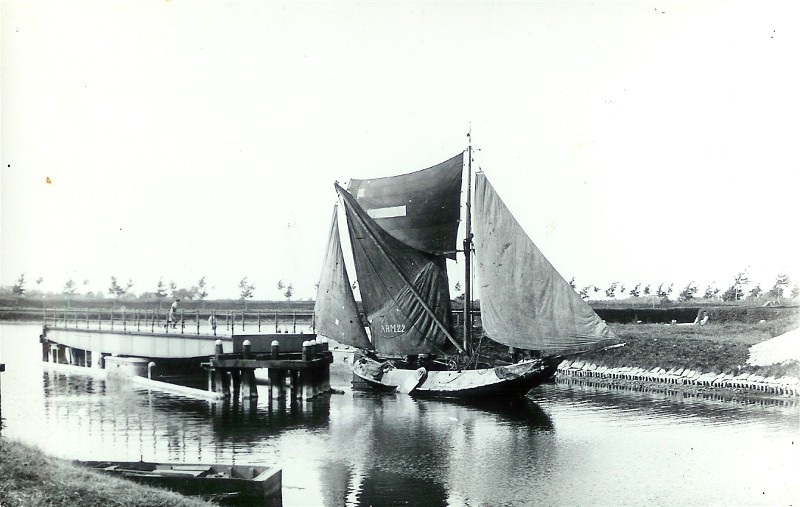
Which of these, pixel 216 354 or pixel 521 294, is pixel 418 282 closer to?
pixel 521 294

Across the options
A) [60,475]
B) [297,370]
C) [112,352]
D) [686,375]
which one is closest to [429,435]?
[297,370]

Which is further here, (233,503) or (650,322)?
(650,322)

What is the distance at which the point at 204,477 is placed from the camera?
1336 centimetres

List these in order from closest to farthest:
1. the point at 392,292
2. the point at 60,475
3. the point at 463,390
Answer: the point at 60,475, the point at 463,390, the point at 392,292

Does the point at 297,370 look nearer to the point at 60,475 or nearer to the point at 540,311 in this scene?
the point at 540,311

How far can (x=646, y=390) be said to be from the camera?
3042 centimetres

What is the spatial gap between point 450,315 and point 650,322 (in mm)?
17085

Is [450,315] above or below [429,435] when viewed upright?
above

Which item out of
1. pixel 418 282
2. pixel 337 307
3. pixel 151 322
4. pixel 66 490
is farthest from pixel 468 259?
pixel 66 490

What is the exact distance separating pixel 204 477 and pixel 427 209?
21188 millimetres

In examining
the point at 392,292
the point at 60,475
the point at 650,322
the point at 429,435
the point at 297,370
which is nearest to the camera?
the point at 60,475

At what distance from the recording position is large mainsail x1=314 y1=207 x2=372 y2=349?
3322cm

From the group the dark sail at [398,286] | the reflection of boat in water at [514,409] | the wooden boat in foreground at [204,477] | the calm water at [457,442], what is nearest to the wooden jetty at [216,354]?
the calm water at [457,442]

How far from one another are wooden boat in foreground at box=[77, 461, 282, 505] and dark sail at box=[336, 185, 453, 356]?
61.5 feet
